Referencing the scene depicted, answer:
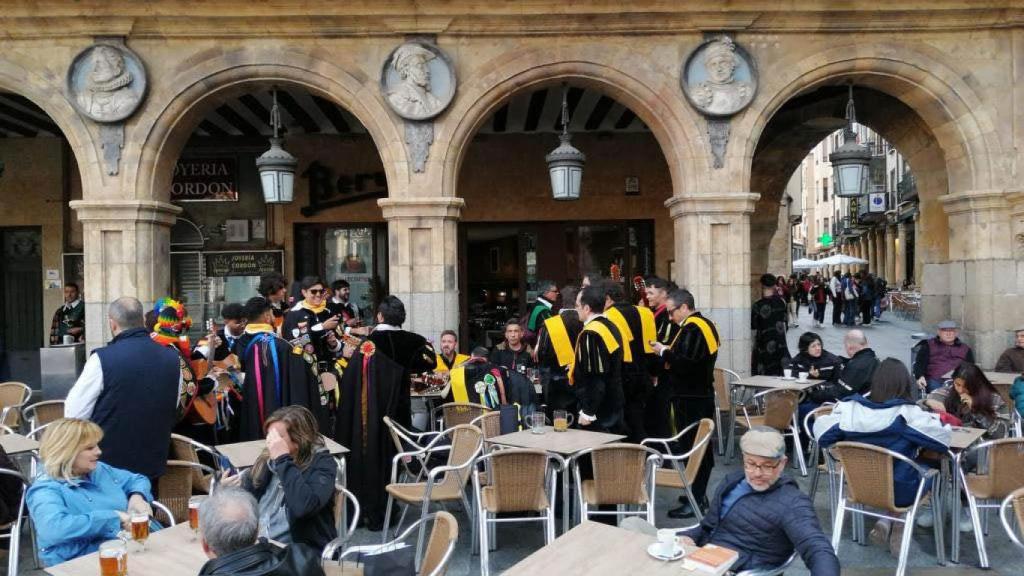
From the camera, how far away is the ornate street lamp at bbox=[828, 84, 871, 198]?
774cm

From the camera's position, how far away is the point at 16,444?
4.88 meters

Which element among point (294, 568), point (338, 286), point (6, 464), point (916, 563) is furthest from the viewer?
point (338, 286)

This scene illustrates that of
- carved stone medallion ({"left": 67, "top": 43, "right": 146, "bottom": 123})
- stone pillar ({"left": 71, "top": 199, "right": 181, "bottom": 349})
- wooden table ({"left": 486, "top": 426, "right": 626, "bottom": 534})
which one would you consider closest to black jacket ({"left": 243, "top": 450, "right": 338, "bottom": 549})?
wooden table ({"left": 486, "top": 426, "right": 626, "bottom": 534})

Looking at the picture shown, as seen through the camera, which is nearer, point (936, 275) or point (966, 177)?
point (966, 177)

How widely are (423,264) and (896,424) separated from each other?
16.4ft

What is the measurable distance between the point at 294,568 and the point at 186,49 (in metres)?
7.11

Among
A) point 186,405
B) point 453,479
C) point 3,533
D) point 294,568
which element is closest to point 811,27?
point 453,479

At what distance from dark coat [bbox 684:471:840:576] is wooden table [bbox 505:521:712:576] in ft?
1.41

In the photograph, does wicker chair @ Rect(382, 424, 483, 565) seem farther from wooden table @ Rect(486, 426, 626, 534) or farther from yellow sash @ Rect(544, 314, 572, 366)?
yellow sash @ Rect(544, 314, 572, 366)

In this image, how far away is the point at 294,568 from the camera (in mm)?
2375

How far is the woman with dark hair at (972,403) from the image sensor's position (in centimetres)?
520

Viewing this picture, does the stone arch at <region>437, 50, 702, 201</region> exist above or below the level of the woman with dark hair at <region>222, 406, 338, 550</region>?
above

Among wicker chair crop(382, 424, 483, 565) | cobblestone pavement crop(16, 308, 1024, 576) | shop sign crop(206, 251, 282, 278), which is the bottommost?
cobblestone pavement crop(16, 308, 1024, 576)

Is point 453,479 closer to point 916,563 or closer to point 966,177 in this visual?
point 916,563
